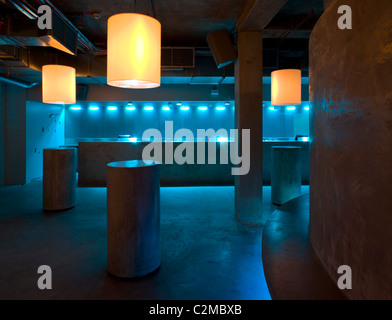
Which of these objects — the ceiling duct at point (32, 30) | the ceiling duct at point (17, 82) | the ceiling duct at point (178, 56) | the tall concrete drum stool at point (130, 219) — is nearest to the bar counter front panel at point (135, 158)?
the ceiling duct at point (17, 82)

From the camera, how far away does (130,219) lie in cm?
291

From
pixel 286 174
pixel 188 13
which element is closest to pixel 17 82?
pixel 188 13

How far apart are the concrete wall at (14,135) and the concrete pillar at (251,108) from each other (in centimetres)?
681

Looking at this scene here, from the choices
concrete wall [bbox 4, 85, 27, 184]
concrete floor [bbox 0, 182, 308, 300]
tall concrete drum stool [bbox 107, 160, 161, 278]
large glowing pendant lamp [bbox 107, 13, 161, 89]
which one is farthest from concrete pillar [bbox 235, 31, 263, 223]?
concrete wall [bbox 4, 85, 27, 184]

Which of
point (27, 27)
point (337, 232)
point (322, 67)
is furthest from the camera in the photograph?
point (27, 27)

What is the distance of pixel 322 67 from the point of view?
1.73m

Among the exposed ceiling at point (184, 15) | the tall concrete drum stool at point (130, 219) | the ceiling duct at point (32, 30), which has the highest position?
the exposed ceiling at point (184, 15)

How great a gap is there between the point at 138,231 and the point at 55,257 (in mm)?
1323

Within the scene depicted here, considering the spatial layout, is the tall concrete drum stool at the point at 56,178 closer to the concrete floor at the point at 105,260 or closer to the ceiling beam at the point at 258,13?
the concrete floor at the point at 105,260

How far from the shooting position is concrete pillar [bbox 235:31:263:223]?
4.87 metres

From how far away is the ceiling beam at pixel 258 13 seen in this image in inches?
152

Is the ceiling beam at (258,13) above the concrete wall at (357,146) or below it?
above
